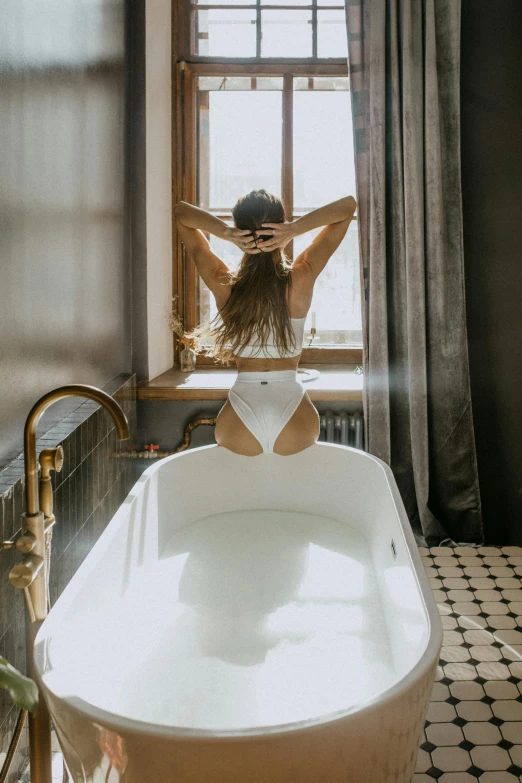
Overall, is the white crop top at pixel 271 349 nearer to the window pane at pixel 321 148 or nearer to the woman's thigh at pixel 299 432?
the woman's thigh at pixel 299 432

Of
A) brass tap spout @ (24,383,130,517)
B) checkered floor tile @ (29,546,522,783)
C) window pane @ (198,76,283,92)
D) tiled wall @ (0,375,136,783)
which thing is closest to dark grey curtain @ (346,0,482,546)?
checkered floor tile @ (29,546,522,783)

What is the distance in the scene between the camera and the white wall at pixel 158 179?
3205 mm

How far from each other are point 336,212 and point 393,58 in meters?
0.85

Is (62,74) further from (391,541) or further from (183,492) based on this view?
(391,541)

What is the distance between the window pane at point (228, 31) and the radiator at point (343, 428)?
187 cm

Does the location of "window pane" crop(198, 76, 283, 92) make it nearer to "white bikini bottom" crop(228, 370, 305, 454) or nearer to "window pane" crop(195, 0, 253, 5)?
"window pane" crop(195, 0, 253, 5)

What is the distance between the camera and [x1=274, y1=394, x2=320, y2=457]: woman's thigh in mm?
2625

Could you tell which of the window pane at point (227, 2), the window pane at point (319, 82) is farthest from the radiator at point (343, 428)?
the window pane at point (227, 2)

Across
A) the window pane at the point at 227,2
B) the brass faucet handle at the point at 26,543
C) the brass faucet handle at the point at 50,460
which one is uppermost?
the window pane at the point at 227,2

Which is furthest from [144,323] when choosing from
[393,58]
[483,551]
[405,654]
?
[405,654]

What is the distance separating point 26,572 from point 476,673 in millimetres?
1482

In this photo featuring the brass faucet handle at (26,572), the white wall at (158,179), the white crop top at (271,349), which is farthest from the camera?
the white wall at (158,179)

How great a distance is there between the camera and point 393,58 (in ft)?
9.62

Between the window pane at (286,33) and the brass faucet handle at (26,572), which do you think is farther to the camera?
the window pane at (286,33)
